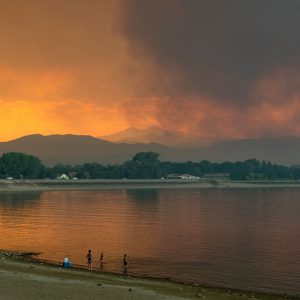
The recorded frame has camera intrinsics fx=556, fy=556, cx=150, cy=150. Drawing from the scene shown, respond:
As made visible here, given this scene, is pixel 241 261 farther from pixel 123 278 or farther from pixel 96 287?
pixel 96 287

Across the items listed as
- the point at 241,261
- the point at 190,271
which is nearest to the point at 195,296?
the point at 190,271

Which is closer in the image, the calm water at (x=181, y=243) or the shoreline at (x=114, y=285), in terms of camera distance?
the shoreline at (x=114, y=285)

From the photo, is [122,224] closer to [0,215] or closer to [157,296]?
[0,215]

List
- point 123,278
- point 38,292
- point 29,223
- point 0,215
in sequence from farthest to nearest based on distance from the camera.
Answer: point 0,215, point 29,223, point 123,278, point 38,292

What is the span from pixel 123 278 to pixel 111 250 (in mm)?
20761

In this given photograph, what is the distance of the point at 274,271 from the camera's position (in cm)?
4681

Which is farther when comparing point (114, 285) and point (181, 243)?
point (181, 243)

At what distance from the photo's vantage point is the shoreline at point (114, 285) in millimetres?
29877

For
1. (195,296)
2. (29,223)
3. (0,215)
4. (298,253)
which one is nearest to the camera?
(195,296)

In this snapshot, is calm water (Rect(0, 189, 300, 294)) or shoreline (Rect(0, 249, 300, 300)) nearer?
shoreline (Rect(0, 249, 300, 300))

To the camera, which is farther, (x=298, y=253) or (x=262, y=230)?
(x=262, y=230)

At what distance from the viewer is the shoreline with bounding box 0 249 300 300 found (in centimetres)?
2988

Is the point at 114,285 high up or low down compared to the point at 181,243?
up

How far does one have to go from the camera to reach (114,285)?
3347 cm
